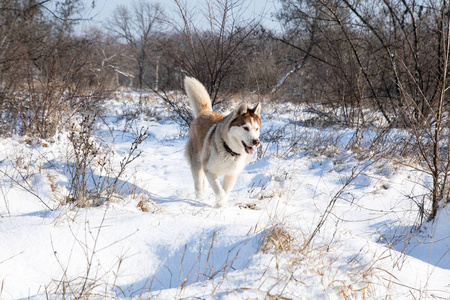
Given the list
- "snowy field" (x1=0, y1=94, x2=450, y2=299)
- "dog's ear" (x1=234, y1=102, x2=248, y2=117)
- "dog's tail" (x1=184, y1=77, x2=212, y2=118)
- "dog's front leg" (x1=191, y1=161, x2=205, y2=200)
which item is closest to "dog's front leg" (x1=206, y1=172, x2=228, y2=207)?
"snowy field" (x1=0, y1=94, x2=450, y2=299)

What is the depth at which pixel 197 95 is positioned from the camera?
15.2ft

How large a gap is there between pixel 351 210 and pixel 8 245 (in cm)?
314

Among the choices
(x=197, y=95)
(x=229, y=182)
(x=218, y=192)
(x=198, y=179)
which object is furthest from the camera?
(x=197, y=95)

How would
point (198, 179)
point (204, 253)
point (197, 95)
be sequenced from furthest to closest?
point (197, 95), point (198, 179), point (204, 253)

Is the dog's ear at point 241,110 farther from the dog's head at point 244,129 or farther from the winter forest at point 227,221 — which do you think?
the winter forest at point 227,221

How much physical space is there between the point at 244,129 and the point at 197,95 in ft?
4.60

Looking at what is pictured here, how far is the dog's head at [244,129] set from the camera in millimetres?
3475

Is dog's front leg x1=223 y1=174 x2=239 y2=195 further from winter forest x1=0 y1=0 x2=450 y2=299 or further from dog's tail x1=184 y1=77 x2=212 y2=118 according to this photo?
dog's tail x1=184 y1=77 x2=212 y2=118

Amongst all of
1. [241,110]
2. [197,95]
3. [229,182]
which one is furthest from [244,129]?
[197,95]

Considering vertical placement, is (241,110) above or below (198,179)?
above

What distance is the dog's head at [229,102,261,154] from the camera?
11.4ft

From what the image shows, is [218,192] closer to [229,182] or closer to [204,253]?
[229,182]

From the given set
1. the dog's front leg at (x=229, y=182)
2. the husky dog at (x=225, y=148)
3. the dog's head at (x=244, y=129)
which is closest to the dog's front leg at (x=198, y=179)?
the husky dog at (x=225, y=148)

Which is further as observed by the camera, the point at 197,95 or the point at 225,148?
the point at 197,95
